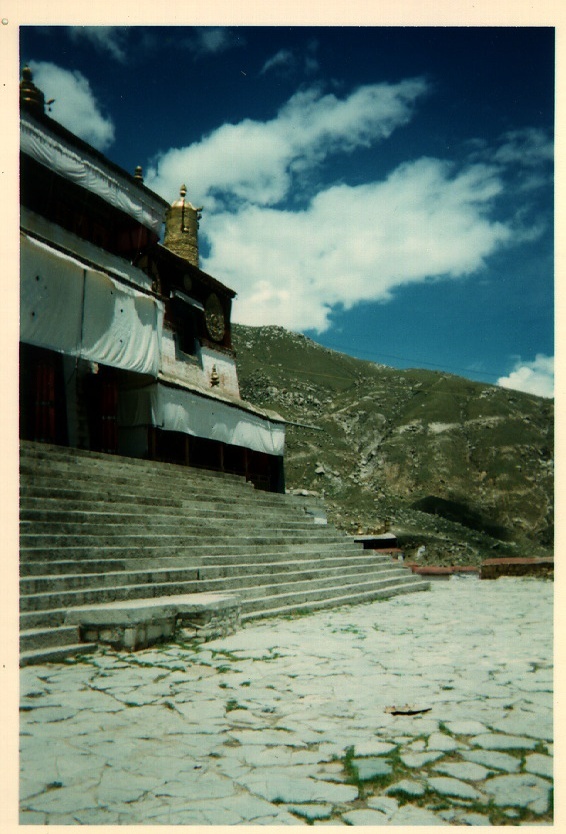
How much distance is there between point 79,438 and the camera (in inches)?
533

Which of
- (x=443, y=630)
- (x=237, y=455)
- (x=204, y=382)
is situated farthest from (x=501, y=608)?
(x=204, y=382)

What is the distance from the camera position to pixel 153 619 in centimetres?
500

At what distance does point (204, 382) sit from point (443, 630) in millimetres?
15439

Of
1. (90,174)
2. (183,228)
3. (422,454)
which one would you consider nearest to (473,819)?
(90,174)

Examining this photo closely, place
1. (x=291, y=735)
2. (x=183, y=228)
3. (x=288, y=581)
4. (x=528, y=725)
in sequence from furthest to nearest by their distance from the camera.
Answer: (x=183, y=228)
(x=288, y=581)
(x=528, y=725)
(x=291, y=735)

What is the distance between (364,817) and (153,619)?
10.6ft

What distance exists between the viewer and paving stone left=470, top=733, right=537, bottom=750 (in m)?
2.78

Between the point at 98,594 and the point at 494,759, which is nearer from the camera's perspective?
the point at 494,759

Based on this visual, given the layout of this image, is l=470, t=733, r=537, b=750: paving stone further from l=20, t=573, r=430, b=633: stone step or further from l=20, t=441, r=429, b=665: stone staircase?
l=20, t=573, r=430, b=633: stone step

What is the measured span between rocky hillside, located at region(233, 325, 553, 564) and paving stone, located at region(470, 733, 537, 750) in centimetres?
2201

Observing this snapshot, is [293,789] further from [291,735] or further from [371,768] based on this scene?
[291,735]

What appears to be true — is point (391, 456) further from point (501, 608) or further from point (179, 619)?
→ point (179, 619)

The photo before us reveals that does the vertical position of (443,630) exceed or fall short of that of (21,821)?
it falls short

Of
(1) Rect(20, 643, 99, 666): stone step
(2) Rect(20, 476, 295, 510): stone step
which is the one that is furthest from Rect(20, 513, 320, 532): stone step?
(1) Rect(20, 643, 99, 666): stone step
